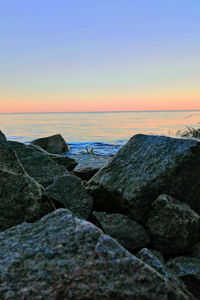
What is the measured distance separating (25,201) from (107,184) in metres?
1.87

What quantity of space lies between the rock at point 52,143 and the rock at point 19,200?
17.4 m

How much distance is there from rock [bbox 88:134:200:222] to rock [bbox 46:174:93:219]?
0.38 meters

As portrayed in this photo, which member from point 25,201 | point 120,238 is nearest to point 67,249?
point 25,201

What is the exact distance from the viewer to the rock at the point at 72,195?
6281mm

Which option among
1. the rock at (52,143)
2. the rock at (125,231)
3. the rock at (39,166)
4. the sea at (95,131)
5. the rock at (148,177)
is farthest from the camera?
the sea at (95,131)

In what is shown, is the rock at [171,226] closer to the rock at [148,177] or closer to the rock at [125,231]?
the rock at [125,231]

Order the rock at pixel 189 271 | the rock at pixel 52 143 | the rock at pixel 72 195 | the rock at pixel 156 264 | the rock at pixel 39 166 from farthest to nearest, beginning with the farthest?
the rock at pixel 52 143, the rock at pixel 39 166, the rock at pixel 72 195, the rock at pixel 189 271, the rock at pixel 156 264

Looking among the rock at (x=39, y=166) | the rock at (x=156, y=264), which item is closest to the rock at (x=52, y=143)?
the rock at (x=39, y=166)

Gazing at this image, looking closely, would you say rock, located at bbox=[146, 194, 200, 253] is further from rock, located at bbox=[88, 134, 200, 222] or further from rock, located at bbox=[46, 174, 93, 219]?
rock, located at bbox=[46, 174, 93, 219]

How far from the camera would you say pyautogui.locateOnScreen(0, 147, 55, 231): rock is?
5121 mm

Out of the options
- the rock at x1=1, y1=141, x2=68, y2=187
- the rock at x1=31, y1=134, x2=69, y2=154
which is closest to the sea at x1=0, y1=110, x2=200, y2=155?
the rock at x1=31, y1=134, x2=69, y2=154

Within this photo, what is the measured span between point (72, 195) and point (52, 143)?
1712cm

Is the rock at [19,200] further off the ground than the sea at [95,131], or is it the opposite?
the rock at [19,200]

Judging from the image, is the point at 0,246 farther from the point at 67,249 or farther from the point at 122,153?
the point at 122,153
